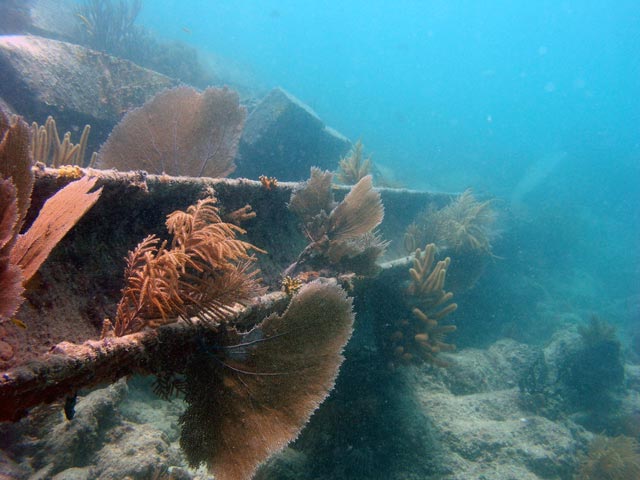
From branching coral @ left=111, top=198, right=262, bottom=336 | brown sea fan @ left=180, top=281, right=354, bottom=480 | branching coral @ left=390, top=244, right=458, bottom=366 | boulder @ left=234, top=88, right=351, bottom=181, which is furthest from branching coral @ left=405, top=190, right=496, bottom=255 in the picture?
branching coral @ left=111, top=198, right=262, bottom=336

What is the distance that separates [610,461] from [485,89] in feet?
548

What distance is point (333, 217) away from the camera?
4406 mm

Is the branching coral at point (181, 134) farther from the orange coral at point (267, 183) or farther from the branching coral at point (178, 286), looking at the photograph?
the branching coral at point (178, 286)

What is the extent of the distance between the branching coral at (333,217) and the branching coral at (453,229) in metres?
3.81

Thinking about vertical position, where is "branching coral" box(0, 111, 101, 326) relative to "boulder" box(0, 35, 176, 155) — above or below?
above

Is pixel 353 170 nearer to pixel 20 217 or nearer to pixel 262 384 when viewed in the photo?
pixel 262 384

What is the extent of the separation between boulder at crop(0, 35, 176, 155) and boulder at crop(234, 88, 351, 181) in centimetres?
289

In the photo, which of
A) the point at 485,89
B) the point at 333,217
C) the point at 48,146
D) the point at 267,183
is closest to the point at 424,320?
the point at 333,217

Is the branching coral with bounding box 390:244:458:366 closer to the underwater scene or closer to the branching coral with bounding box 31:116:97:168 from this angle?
the underwater scene

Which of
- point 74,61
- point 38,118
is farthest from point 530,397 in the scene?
point 74,61

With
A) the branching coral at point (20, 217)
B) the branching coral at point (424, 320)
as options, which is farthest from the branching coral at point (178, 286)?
the branching coral at point (424, 320)

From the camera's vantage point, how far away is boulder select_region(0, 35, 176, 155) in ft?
19.8

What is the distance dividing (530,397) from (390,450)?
4.07 meters

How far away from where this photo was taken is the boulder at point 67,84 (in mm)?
6047
